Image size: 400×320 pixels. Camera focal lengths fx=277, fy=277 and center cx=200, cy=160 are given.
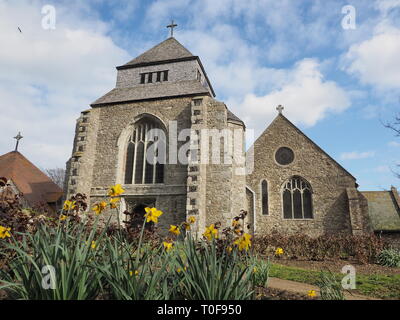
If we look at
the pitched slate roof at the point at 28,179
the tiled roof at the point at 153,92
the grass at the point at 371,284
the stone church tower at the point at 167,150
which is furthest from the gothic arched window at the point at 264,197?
the pitched slate roof at the point at 28,179

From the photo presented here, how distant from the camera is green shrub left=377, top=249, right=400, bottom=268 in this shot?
10.5m

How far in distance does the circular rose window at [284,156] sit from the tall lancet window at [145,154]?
8732 millimetres

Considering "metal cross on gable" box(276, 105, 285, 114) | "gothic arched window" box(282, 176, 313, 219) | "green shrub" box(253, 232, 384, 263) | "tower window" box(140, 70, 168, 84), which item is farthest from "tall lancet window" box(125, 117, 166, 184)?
"metal cross on gable" box(276, 105, 285, 114)

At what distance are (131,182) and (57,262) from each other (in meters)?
13.2

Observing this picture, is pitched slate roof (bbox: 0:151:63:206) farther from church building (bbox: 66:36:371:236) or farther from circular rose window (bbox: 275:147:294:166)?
circular rose window (bbox: 275:147:294:166)

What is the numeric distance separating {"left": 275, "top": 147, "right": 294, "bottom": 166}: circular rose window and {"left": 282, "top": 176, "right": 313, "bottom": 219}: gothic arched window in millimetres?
1246

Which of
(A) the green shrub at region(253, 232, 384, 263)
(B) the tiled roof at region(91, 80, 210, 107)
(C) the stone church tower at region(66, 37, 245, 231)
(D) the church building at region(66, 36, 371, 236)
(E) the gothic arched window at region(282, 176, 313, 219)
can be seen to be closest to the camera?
(A) the green shrub at region(253, 232, 384, 263)

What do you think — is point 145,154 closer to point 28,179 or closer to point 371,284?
point 28,179

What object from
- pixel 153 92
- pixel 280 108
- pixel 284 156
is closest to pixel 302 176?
pixel 284 156

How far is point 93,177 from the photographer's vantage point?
1567 cm

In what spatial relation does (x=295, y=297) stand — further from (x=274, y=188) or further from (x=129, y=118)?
(x=274, y=188)

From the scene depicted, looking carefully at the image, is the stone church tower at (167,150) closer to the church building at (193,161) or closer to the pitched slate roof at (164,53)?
the church building at (193,161)

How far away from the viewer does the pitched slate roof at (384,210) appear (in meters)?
17.2
